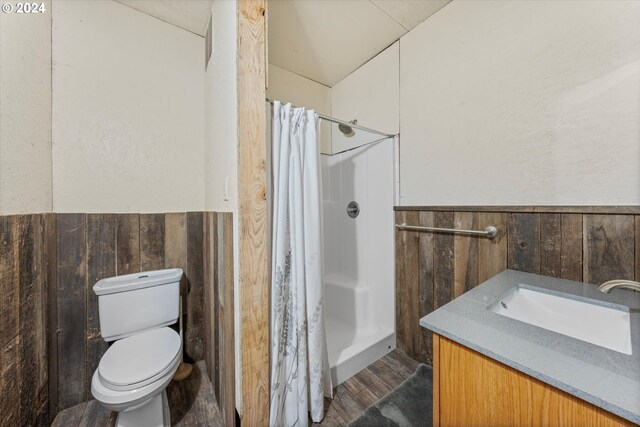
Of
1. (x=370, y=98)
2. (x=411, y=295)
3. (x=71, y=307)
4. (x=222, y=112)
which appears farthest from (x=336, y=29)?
(x=71, y=307)

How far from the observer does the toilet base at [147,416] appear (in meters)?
1.15

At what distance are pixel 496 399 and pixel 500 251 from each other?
2.91ft

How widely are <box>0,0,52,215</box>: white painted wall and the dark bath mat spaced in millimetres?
1908

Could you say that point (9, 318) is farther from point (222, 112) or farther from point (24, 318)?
point (222, 112)

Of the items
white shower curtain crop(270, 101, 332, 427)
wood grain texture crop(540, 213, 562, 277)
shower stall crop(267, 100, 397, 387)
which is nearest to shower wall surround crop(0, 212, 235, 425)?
white shower curtain crop(270, 101, 332, 427)

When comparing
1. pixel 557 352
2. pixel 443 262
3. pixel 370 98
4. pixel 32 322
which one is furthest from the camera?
pixel 370 98

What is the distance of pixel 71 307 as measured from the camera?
1382 mm

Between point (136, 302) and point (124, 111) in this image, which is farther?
point (124, 111)

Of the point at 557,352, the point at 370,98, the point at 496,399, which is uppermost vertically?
the point at 370,98

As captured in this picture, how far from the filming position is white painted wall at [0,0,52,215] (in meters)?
1.03

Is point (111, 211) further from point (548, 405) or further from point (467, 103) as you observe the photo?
point (467, 103)

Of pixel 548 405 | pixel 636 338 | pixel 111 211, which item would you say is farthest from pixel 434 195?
pixel 111 211

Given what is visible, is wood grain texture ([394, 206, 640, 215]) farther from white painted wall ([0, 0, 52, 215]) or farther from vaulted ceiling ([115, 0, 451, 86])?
white painted wall ([0, 0, 52, 215])

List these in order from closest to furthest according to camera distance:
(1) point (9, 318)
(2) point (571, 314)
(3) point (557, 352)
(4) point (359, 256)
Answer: (3) point (557, 352), (2) point (571, 314), (1) point (9, 318), (4) point (359, 256)
